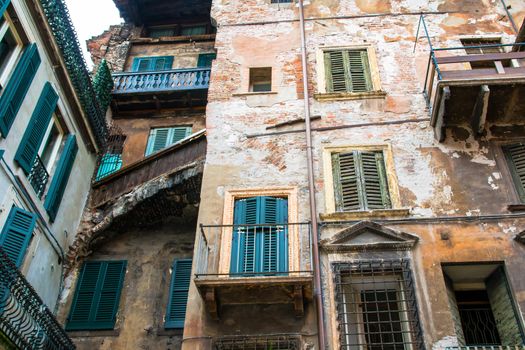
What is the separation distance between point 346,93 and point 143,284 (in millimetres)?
6231

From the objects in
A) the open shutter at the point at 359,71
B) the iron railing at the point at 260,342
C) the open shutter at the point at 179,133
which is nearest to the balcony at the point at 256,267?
the iron railing at the point at 260,342

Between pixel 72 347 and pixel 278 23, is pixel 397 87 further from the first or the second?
pixel 72 347

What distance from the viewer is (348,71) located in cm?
1362

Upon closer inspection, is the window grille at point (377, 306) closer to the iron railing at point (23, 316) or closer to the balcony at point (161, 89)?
the iron railing at point (23, 316)

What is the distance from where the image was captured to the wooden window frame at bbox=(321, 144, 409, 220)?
1052cm

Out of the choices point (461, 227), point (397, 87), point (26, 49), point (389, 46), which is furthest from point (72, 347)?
point (389, 46)

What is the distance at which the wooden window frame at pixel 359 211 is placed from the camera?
10.5 meters

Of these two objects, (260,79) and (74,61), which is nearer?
(74,61)

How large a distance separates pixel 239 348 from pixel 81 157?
699cm

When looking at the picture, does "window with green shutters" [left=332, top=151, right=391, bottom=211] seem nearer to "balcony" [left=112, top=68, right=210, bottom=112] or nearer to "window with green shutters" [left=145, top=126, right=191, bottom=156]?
"window with green shutters" [left=145, top=126, right=191, bottom=156]

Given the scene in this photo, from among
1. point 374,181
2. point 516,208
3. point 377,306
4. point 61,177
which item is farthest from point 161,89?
point 516,208

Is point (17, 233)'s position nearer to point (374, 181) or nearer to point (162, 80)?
point (374, 181)

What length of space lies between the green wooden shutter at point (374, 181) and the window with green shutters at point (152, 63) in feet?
29.4

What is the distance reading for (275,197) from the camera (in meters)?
11.2
